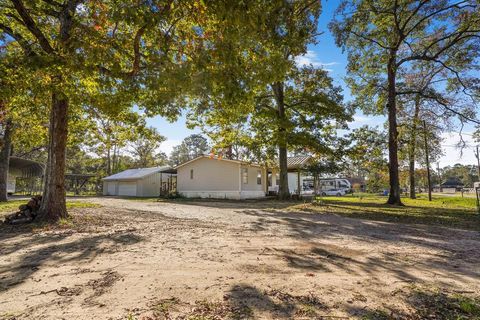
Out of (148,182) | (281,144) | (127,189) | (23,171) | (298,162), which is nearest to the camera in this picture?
(281,144)

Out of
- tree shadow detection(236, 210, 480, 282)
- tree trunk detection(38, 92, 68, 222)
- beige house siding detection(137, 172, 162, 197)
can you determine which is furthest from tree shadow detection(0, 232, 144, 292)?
beige house siding detection(137, 172, 162, 197)

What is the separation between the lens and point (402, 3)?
15.3 metres

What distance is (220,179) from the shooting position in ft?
79.0

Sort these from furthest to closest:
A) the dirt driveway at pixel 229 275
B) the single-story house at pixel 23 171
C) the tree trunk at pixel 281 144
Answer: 1. the single-story house at pixel 23 171
2. the tree trunk at pixel 281 144
3. the dirt driveway at pixel 229 275

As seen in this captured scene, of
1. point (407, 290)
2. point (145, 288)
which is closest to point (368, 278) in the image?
point (407, 290)

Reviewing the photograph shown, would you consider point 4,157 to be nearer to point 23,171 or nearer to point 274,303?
point 23,171

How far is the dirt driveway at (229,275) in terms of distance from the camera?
2865 mm

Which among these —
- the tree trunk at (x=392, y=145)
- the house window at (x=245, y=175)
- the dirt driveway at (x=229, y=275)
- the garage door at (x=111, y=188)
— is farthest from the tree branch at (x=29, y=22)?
the garage door at (x=111, y=188)

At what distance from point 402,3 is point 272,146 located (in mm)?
11039

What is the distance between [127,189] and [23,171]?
1148 centimetres

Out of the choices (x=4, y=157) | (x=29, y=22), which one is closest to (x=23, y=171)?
(x=4, y=157)

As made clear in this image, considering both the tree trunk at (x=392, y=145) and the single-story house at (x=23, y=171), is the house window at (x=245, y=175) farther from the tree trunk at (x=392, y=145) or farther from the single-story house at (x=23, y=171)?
the single-story house at (x=23, y=171)

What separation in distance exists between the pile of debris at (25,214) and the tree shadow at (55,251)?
8.54ft

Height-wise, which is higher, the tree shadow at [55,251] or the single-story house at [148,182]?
the single-story house at [148,182]
